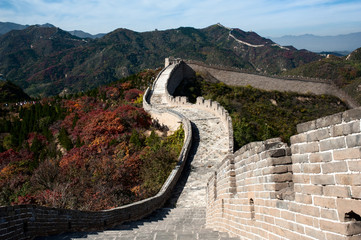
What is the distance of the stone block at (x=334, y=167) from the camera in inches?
103

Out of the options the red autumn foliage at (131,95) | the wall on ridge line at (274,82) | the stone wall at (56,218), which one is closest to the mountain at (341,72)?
the wall on ridge line at (274,82)

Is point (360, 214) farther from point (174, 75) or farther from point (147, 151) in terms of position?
point (174, 75)

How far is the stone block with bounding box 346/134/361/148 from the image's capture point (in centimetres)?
246

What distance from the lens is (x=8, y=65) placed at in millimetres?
136875

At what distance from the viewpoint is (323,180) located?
2.88 metres

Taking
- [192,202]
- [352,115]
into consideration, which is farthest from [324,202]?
[192,202]

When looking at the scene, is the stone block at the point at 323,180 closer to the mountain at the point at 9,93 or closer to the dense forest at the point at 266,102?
the dense forest at the point at 266,102

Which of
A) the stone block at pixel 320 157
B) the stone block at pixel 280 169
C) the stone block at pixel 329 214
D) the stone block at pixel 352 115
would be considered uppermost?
the stone block at pixel 352 115

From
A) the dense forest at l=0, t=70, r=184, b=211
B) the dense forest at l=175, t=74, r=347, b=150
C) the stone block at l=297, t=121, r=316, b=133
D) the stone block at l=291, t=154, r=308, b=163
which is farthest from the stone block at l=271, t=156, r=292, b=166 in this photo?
the dense forest at l=175, t=74, r=347, b=150

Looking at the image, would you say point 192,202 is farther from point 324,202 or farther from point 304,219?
point 324,202

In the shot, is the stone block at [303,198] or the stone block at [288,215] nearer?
the stone block at [303,198]

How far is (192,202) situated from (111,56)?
124 metres

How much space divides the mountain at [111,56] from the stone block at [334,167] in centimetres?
8166

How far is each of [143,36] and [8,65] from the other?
235ft
